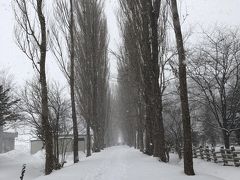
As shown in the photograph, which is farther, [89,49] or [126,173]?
[89,49]

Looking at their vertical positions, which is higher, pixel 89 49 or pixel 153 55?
pixel 89 49

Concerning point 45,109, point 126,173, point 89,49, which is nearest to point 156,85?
point 45,109

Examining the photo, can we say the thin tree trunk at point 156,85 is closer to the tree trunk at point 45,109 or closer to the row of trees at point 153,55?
the row of trees at point 153,55

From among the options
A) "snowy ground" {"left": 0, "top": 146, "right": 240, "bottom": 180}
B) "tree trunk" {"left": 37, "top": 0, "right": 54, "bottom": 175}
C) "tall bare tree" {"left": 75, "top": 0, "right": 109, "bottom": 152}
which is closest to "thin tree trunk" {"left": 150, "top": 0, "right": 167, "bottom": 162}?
"snowy ground" {"left": 0, "top": 146, "right": 240, "bottom": 180}

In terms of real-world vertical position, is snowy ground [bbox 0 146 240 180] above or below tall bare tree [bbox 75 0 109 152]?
below

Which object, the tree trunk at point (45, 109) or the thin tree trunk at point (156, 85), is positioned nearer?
the tree trunk at point (45, 109)

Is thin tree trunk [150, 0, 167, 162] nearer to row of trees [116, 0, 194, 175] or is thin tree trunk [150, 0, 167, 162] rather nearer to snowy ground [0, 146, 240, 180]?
row of trees [116, 0, 194, 175]

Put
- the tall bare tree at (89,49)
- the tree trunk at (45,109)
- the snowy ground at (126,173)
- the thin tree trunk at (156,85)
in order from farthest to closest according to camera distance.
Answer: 1. the tall bare tree at (89,49)
2. the thin tree trunk at (156,85)
3. the tree trunk at (45,109)
4. the snowy ground at (126,173)

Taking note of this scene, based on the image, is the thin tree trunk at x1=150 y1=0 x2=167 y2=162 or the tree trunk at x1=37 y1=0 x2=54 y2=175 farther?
the thin tree trunk at x1=150 y1=0 x2=167 y2=162

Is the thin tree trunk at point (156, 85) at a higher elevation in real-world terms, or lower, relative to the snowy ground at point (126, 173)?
higher

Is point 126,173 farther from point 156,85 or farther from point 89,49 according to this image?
point 89,49

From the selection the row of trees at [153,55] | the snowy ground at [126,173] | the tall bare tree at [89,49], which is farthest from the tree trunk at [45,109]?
the tall bare tree at [89,49]

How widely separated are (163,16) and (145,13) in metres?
2.00

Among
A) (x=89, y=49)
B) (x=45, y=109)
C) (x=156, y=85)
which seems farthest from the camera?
(x=89, y=49)
